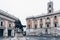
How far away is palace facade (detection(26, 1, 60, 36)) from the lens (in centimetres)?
3634

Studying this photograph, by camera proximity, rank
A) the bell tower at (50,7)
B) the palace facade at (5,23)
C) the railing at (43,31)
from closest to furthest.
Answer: the palace facade at (5,23), the railing at (43,31), the bell tower at (50,7)

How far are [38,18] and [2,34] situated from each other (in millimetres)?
12102

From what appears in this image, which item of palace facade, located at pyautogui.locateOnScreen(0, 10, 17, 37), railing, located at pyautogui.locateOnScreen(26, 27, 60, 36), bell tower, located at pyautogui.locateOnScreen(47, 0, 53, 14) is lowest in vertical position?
railing, located at pyautogui.locateOnScreen(26, 27, 60, 36)

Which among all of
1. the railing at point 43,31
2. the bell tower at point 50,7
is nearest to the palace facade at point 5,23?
the railing at point 43,31

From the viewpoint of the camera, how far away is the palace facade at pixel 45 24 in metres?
36.3

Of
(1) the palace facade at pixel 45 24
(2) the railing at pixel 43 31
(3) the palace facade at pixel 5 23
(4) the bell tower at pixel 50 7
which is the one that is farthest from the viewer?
(4) the bell tower at pixel 50 7

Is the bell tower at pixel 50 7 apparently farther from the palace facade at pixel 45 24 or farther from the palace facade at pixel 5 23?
the palace facade at pixel 5 23

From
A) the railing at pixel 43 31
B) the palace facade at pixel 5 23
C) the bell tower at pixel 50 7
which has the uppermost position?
the bell tower at pixel 50 7

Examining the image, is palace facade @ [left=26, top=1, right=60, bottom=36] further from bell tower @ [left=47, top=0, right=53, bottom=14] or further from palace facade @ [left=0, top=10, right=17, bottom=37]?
palace facade @ [left=0, top=10, right=17, bottom=37]

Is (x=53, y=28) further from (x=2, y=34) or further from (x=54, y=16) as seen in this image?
(x=2, y=34)

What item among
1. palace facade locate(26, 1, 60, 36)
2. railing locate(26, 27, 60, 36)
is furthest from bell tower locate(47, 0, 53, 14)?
railing locate(26, 27, 60, 36)

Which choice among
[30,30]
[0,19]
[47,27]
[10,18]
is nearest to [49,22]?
[47,27]

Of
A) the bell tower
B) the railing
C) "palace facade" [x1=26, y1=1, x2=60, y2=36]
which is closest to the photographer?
the railing

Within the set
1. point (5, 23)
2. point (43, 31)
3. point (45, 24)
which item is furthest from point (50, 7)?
point (5, 23)
